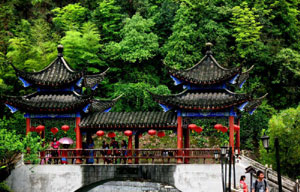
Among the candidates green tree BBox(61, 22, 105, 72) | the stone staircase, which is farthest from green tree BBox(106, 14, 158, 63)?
the stone staircase

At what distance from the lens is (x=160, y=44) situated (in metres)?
45.2

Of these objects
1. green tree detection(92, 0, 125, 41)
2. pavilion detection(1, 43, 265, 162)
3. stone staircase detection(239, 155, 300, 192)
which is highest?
green tree detection(92, 0, 125, 41)

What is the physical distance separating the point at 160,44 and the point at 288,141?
18.0 meters

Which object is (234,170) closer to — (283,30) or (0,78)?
(0,78)

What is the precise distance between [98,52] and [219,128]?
69.7ft

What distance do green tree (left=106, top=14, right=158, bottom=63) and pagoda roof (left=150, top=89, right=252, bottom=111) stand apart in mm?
15008

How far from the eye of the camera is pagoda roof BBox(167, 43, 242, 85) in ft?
80.0

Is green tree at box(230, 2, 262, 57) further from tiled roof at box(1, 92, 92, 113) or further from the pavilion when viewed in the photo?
tiled roof at box(1, 92, 92, 113)

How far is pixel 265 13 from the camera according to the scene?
1658 inches

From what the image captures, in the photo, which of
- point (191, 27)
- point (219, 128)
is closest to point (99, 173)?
point (219, 128)

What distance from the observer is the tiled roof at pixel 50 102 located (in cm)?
2496

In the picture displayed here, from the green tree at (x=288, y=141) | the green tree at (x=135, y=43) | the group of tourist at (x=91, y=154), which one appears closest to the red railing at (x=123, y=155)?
the group of tourist at (x=91, y=154)

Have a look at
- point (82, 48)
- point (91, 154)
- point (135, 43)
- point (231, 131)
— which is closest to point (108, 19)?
point (135, 43)

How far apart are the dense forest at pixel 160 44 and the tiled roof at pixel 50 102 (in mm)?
10425
